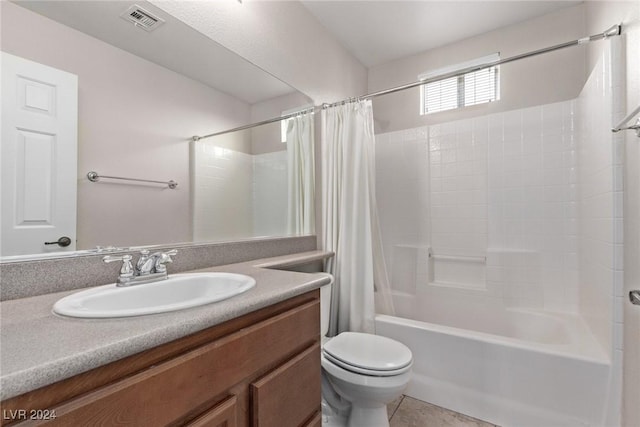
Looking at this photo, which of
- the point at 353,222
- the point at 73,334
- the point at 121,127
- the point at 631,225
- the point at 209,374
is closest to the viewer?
the point at 73,334

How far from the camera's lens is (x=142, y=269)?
983 millimetres

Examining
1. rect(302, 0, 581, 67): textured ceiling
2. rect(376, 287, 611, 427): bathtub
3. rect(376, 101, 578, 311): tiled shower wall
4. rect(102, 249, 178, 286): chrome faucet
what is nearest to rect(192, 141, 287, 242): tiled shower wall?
rect(102, 249, 178, 286): chrome faucet

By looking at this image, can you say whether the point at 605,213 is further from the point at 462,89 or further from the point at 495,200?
the point at 462,89

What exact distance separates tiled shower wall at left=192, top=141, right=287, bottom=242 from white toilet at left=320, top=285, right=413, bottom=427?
64 cm

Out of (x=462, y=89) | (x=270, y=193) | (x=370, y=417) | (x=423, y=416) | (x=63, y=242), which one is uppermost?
(x=462, y=89)

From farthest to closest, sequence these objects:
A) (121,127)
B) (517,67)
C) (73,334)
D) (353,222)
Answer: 1. (517,67)
2. (353,222)
3. (121,127)
4. (73,334)

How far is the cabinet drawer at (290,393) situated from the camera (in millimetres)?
775

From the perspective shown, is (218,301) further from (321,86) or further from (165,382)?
(321,86)

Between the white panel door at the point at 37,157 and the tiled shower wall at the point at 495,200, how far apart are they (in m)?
2.41

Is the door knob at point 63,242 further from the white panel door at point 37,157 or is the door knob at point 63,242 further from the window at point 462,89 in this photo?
the window at point 462,89

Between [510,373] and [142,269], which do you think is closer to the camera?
[142,269]

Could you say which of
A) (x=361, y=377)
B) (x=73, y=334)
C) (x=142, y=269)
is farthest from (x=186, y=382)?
(x=361, y=377)

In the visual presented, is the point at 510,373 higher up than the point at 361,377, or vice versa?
the point at 361,377

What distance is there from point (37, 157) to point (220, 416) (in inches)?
35.0
